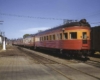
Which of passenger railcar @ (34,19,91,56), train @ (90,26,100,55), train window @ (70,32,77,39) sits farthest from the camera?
train @ (90,26,100,55)

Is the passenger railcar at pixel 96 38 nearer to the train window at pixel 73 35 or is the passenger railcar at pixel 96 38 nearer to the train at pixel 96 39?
the train at pixel 96 39

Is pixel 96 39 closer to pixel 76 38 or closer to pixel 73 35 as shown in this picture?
pixel 73 35

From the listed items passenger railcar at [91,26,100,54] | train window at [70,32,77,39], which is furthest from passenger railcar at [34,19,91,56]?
passenger railcar at [91,26,100,54]

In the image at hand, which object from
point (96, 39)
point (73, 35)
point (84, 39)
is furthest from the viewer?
point (96, 39)

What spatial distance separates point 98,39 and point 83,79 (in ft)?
42.1

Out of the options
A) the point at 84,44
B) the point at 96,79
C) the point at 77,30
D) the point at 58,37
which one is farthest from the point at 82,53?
the point at 96,79

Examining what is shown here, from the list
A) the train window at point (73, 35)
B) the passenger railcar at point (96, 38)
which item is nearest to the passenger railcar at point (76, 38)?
the train window at point (73, 35)

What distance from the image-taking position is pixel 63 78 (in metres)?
9.73

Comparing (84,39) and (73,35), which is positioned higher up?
(73,35)

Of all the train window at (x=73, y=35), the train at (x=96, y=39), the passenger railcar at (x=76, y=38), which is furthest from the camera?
the train at (x=96, y=39)

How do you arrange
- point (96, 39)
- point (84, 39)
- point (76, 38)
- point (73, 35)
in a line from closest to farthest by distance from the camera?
point (76, 38) → point (84, 39) → point (73, 35) → point (96, 39)

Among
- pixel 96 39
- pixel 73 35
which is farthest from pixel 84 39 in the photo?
pixel 96 39

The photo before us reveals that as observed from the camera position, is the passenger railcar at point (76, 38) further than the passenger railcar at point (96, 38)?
No

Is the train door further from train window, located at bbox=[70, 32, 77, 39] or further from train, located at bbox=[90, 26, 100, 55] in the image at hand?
train, located at bbox=[90, 26, 100, 55]
